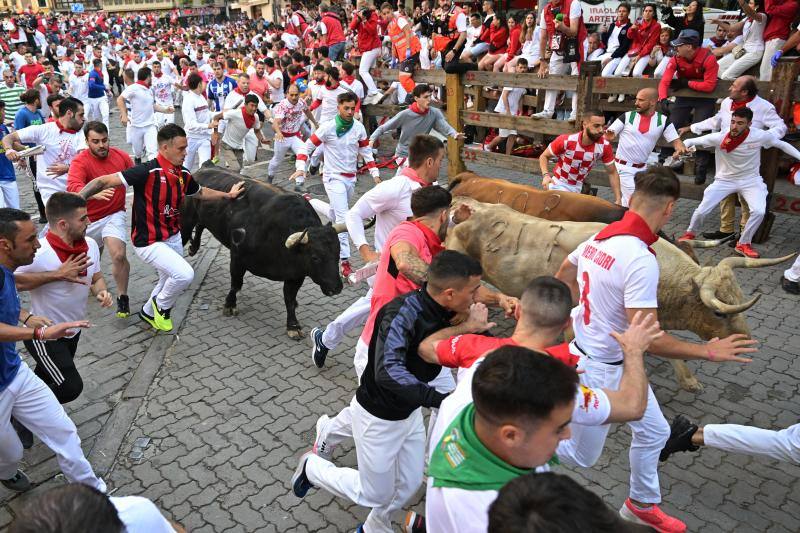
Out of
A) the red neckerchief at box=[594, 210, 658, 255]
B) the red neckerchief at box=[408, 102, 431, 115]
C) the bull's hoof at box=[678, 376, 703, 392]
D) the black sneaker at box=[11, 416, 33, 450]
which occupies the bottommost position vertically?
the bull's hoof at box=[678, 376, 703, 392]

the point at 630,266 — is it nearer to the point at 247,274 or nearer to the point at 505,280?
the point at 505,280

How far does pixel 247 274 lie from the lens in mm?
8766

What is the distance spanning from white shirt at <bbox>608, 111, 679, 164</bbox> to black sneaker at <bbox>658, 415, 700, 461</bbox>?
191 inches

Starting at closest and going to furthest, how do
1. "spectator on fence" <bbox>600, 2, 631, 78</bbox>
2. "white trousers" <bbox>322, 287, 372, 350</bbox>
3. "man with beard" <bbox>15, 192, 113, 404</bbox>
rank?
"man with beard" <bbox>15, 192, 113, 404</bbox> < "white trousers" <bbox>322, 287, 372, 350</bbox> < "spectator on fence" <bbox>600, 2, 631, 78</bbox>

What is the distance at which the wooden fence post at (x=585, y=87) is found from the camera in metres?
9.84

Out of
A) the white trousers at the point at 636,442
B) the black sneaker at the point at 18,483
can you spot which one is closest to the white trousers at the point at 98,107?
the black sneaker at the point at 18,483

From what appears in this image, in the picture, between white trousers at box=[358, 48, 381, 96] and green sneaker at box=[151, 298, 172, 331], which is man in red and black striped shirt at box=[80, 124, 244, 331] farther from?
white trousers at box=[358, 48, 381, 96]

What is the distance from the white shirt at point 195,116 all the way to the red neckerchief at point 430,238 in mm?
8951

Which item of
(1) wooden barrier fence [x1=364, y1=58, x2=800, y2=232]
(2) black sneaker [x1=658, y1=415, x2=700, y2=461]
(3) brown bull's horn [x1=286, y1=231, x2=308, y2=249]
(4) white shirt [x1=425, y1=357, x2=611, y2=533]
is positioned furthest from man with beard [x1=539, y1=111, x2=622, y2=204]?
(4) white shirt [x1=425, y1=357, x2=611, y2=533]

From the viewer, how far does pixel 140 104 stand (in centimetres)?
1274

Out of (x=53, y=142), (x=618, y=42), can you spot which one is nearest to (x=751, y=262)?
(x=53, y=142)

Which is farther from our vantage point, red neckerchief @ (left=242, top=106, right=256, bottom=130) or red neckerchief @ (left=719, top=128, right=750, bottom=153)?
red neckerchief @ (left=242, top=106, right=256, bottom=130)

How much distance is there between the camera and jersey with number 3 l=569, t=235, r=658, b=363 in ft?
12.1

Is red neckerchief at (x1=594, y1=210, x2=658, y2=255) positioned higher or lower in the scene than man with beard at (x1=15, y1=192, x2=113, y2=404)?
higher
